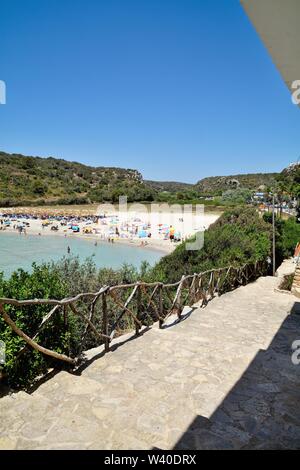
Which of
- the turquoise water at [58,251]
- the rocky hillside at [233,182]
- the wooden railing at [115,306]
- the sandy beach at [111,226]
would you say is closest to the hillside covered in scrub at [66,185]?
the rocky hillside at [233,182]

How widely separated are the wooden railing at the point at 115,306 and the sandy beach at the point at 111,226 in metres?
18.8

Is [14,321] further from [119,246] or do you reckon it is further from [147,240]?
[147,240]

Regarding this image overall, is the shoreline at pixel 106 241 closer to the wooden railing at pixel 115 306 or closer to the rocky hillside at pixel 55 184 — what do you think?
the wooden railing at pixel 115 306

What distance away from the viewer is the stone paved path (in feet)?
8.13

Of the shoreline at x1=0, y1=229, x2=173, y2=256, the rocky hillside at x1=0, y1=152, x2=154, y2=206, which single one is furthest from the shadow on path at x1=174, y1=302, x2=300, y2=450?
the rocky hillside at x1=0, y1=152, x2=154, y2=206

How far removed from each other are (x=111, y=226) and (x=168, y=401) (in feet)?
128

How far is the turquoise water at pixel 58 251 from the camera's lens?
24645 mm

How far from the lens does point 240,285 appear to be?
1134cm

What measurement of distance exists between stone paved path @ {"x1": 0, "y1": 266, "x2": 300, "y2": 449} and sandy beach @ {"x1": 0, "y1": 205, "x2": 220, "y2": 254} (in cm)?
2385

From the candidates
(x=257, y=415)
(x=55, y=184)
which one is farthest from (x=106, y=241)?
(x=55, y=184)

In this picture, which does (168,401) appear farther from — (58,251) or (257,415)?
(58,251)

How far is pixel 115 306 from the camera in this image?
24.1ft

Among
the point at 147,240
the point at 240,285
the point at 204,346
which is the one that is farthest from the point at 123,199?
the point at 204,346
